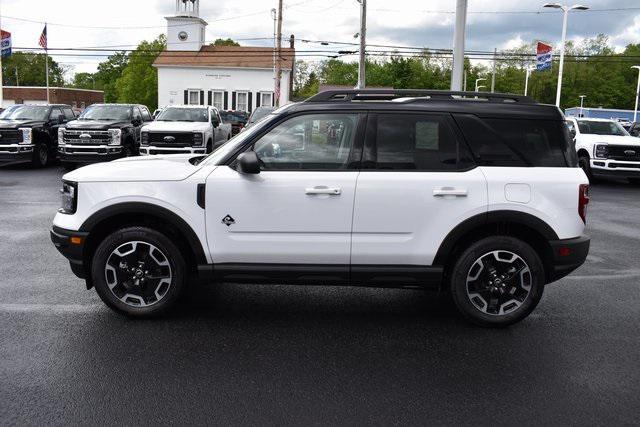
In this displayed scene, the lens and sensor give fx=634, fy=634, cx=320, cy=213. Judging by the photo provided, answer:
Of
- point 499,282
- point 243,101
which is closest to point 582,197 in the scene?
point 499,282

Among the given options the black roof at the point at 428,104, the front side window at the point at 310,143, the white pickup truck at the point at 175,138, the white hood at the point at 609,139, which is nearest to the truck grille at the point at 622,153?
the white hood at the point at 609,139

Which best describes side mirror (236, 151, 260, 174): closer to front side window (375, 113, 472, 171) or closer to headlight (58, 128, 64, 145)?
front side window (375, 113, 472, 171)

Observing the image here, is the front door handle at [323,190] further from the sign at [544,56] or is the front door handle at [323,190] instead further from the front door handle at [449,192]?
the sign at [544,56]

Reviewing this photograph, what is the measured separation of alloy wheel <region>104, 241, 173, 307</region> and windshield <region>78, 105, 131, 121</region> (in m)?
15.3

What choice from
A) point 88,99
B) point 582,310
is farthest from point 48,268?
point 88,99

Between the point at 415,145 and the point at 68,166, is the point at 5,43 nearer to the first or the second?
the point at 68,166

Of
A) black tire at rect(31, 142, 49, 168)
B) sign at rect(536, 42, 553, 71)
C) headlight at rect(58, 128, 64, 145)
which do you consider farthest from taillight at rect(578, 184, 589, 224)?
sign at rect(536, 42, 553, 71)

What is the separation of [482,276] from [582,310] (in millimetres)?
1341

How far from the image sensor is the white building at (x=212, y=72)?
6525 cm

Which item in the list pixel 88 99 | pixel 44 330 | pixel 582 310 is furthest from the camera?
pixel 88 99

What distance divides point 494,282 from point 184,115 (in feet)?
50.5

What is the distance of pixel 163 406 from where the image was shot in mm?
3744

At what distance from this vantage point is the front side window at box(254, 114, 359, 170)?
202 inches

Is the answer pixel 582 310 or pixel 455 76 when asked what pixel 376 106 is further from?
pixel 455 76
